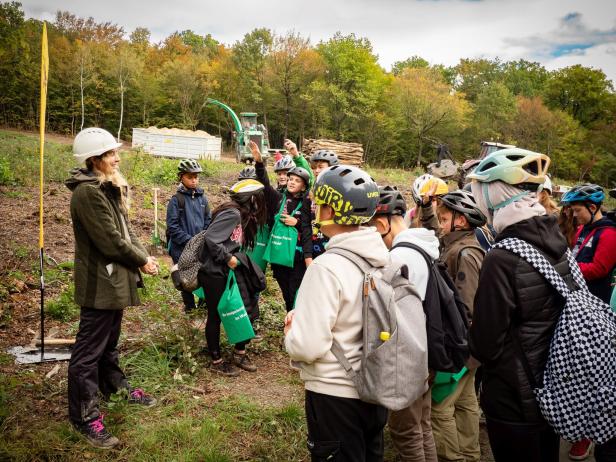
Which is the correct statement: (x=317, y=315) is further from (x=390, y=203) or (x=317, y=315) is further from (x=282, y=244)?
(x=282, y=244)

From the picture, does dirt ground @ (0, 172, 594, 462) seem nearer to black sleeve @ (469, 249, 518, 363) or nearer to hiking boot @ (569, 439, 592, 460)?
hiking boot @ (569, 439, 592, 460)

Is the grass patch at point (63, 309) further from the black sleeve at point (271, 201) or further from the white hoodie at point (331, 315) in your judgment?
the white hoodie at point (331, 315)

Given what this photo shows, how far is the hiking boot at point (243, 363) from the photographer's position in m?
5.33

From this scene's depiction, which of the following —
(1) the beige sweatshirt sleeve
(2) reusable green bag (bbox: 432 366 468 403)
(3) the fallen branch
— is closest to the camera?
(1) the beige sweatshirt sleeve

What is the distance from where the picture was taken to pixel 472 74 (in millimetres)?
68062

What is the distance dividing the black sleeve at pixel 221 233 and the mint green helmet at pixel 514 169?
2.85m

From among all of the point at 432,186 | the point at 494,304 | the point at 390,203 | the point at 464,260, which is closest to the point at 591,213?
the point at 432,186

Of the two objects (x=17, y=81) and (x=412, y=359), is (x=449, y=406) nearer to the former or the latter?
(x=412, y=359)

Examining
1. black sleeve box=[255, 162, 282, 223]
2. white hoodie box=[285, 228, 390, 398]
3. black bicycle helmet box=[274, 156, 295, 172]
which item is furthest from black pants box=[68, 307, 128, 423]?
black bicycle helmet box=[274, 156, 295, 172]

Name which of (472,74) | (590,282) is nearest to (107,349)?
(590,282)

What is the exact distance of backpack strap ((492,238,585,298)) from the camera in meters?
2.43

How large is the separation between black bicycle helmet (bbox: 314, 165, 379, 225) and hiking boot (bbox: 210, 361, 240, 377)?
3169 mm

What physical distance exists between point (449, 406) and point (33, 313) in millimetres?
5322

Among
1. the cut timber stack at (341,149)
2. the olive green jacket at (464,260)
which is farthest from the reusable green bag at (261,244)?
the cut timber stack at (341,149)
